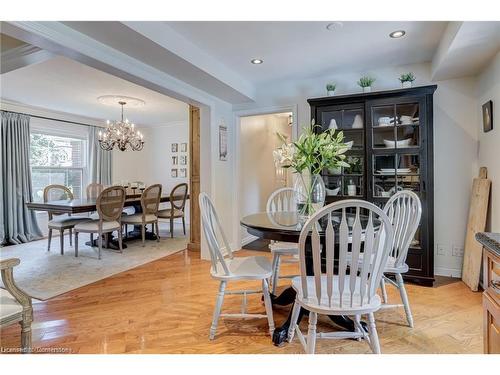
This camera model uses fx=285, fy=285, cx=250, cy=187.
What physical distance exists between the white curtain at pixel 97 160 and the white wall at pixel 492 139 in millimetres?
6508

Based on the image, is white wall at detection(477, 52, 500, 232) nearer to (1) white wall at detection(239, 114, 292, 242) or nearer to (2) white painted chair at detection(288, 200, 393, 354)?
(2) white painted chair at detection(288, 200, 393, 354)

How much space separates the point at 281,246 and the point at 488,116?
2175 millimetres

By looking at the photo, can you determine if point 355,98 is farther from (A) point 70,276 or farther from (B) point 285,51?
(A) point 70,276

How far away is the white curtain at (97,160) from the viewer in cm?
609

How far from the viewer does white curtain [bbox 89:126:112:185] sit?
609 centimetres

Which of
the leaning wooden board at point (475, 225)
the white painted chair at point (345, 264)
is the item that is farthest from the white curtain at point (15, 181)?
the leaning wooden board at point (475, 225)

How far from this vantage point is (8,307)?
143 centimetres

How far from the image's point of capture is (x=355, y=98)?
307 centimetres

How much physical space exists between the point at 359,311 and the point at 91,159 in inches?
246

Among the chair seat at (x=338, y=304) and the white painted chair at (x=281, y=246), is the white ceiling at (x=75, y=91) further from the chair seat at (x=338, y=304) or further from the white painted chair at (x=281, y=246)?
the chair seat at (x=338, y=304)

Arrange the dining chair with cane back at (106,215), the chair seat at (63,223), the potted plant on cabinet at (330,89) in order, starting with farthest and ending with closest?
the chair seat at (63,223) → the dining chair with cane back at (106,215) → the potted plant on cabinet at (330,89)

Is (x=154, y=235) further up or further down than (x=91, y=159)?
further down

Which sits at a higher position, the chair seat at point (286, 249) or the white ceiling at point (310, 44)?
the white ceiling at point (310, 44)
